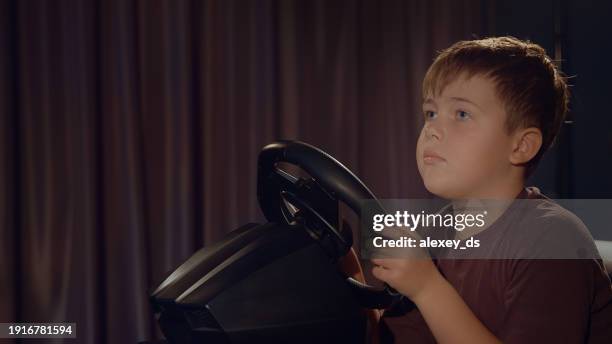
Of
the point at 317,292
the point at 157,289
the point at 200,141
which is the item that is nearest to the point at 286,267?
the point at 317,292

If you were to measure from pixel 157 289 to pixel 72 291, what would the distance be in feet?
3.42

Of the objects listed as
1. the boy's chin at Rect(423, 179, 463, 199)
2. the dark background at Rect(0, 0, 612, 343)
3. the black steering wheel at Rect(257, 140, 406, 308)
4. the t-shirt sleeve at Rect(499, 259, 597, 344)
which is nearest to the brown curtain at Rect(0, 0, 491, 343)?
the dark background at Rect(0, 0, 612, 343)

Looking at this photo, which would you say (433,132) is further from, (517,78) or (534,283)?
(534,283)

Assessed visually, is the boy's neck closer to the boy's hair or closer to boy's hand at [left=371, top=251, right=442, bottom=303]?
the boy's hair

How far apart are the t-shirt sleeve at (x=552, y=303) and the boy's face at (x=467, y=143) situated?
158 mm

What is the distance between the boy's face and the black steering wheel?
152 millimetres

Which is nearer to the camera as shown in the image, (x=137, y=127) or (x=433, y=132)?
(x=433, y=132)

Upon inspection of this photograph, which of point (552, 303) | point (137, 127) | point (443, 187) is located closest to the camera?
point (552, 303)

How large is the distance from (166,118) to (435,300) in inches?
44.9

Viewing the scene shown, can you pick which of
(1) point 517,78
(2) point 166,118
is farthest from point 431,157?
(2) point 166,118

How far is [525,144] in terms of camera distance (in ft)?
2.59

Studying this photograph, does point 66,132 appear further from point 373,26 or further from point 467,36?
point 467,36

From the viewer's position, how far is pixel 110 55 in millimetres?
1584

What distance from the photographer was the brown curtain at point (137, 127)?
153 centimetres
